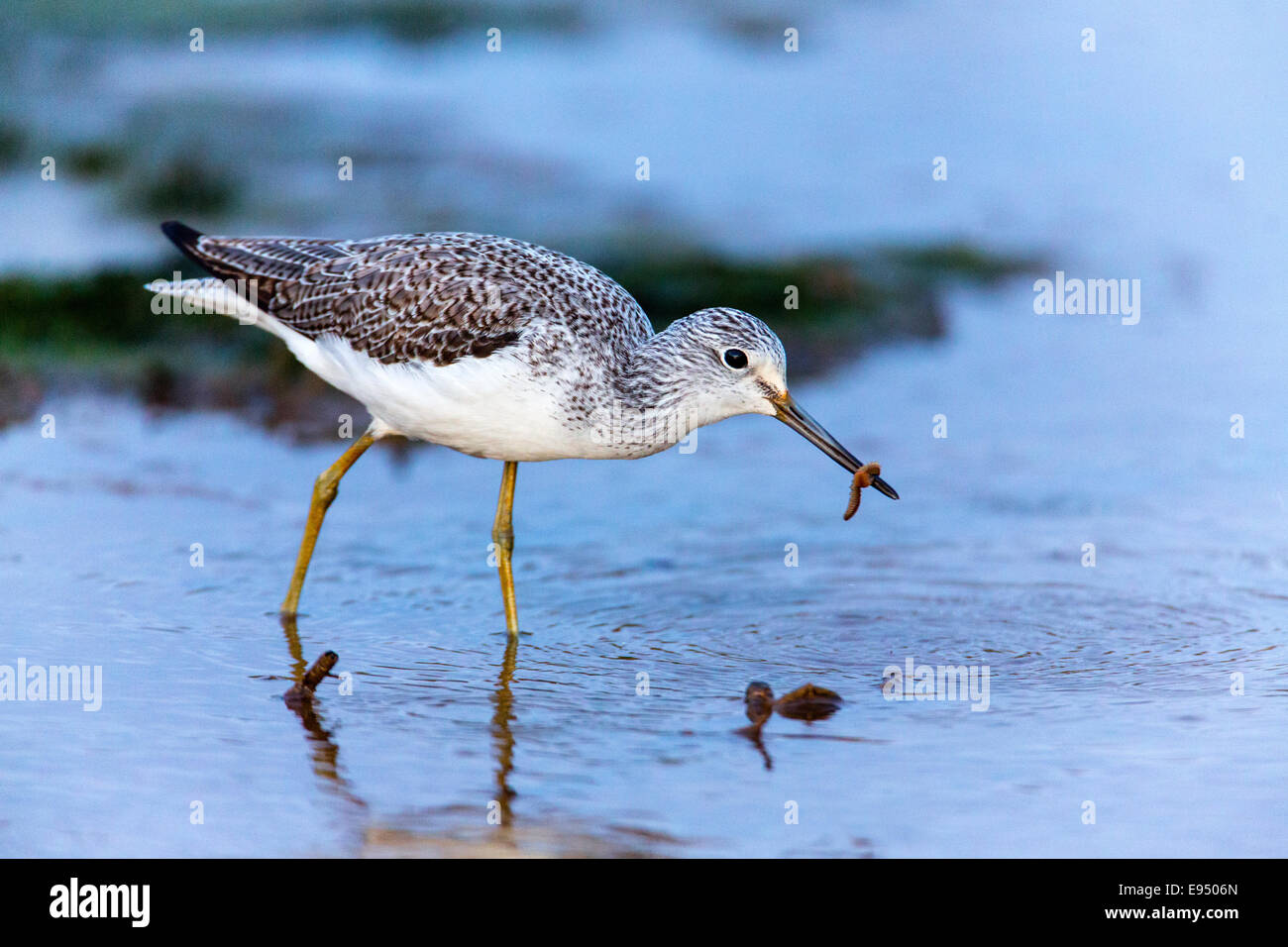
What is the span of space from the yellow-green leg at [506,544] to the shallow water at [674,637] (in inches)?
6.3

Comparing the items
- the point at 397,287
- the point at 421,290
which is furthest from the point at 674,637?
the point at 397,287

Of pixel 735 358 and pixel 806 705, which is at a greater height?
pixel 735 358

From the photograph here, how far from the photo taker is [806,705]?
25.3 ft

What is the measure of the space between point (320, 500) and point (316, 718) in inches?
94.4

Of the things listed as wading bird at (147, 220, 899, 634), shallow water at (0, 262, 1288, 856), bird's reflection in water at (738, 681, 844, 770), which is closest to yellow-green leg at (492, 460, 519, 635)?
wading bird at (147, 220, 899, 634)

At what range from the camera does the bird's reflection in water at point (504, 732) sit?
6.82m

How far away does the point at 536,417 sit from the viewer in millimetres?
8430

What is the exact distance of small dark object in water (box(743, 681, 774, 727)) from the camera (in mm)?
7551

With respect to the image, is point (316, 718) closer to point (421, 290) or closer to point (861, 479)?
point (421, 290)

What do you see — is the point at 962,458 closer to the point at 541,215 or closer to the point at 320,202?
the point at 541,215

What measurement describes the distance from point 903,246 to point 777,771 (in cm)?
1228

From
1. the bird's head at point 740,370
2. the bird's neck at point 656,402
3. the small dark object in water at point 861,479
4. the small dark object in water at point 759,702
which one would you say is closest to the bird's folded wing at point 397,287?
the bird's neck at point 656,402

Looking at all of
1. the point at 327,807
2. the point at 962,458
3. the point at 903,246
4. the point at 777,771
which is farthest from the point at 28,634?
the point at 903,246

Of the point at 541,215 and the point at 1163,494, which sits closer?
the point at 1163,494
